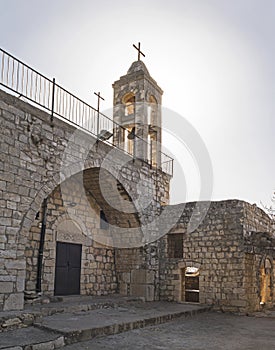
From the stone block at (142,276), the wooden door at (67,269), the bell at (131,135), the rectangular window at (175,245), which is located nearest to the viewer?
the wooden door at (67,269)

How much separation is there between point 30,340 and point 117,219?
19.4ft

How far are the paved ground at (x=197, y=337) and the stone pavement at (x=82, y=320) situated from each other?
17cm

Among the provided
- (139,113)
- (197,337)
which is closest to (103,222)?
(139,113)

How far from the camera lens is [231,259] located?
9.95 m

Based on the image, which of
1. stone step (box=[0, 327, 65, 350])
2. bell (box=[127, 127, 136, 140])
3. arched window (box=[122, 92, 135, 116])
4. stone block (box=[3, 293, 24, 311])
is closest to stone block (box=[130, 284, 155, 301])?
bell (box=[127, 127, 136, 140])

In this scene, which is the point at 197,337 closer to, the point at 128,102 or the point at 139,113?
the point at 139,113

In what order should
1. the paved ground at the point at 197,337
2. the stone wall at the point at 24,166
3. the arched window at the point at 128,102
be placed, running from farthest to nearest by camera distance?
the arched window at the point at 128,102 → the stone wall at the point at 24,166 → the paved ground at the point at 197,337

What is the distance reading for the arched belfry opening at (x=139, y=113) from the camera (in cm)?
1137

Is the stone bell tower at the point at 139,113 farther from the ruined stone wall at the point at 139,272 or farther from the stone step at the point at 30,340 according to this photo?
the stone step at the point at 30,340

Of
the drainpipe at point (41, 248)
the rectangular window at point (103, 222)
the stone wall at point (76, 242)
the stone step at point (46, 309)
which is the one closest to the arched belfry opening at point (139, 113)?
the rectangular window at point (103, 222)

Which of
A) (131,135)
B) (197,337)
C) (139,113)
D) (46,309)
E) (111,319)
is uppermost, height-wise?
(139,113)

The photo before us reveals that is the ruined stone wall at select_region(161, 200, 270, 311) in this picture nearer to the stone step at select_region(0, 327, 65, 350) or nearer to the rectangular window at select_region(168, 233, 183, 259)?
the rectangular window at select_region(168, 233, 183, 259)

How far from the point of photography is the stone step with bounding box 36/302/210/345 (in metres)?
5.87

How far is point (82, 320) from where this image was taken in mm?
6785
